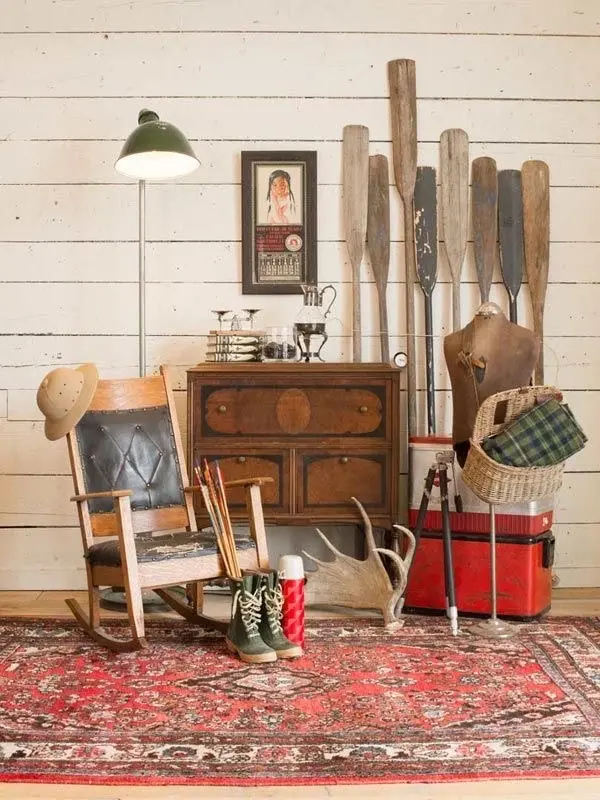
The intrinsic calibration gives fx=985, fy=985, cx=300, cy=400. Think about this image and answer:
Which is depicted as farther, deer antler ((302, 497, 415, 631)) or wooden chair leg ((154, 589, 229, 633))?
deer antler ((302, 497, 415, 631))

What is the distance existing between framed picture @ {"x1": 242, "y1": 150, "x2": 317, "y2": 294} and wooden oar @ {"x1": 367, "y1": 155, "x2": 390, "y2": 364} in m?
0.27

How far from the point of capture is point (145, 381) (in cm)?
409

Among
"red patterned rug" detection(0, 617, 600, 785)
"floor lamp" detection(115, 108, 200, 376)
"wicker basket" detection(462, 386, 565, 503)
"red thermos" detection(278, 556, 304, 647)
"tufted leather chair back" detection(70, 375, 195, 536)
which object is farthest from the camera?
"floor lamp" detection(115, 108, 200, 376)

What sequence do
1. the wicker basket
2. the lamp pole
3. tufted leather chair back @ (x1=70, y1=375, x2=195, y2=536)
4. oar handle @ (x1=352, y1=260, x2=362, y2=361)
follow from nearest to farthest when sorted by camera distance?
the wicker basket, tufted leather chair back @ (x1=70, y1=375, x2=195, y2=536), the lamp pole, oar handle @ (x1=352, y1=260, x2=362, y2=361)

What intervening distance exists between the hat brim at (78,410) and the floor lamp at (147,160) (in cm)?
66

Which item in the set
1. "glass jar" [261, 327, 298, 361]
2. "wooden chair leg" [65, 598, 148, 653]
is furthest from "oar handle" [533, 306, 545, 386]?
"wooden chair leg" [65, 598, 148, 653]

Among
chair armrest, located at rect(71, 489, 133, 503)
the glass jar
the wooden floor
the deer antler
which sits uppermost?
the glass jar

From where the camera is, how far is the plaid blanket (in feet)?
11.7

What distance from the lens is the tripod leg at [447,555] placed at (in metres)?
3.75

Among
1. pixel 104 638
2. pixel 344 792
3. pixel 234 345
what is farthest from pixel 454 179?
pixel 344 792

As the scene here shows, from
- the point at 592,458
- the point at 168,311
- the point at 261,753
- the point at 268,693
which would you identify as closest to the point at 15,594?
the point at 168,311

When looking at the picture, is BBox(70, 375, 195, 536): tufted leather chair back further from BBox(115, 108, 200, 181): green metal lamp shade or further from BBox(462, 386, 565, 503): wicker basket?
BBox(462, 386, 565, 503): wicker basket

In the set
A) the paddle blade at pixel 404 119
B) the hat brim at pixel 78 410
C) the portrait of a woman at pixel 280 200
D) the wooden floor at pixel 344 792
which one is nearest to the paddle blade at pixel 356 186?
the paddle blade at pixel 404 119

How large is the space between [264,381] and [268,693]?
1542mm
